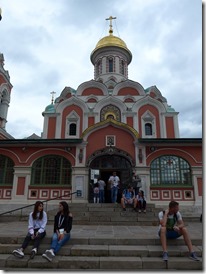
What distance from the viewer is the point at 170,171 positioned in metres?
13.6

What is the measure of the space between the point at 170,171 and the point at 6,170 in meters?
9.75

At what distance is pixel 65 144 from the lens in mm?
14062

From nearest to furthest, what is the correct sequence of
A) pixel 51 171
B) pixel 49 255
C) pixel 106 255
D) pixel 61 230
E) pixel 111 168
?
pixel 49 255 < pixel 106 255 < pixel 61 230 < pixel 51 171 < pixel 111 168

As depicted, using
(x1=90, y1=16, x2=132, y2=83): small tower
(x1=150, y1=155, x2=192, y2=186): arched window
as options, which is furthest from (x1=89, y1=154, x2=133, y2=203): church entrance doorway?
(x1=90, y1=16, x2=132, y2=83): small tower

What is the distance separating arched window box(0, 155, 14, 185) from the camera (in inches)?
544

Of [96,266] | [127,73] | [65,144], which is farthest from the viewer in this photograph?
[127,73]

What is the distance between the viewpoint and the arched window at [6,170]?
45.4 ft

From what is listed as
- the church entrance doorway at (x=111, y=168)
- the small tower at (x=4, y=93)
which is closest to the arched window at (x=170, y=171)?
the church entrance doorway at (x=111, y=168)

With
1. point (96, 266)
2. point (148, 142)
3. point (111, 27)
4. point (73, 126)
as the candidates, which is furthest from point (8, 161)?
point (111, 27)

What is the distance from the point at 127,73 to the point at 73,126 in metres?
10.4

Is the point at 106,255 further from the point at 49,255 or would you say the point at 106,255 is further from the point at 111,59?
the point at 111,59

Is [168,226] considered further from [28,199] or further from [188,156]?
[28,199]

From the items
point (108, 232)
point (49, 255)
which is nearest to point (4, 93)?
point (108, 232)

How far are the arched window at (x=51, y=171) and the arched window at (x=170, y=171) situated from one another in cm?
506
